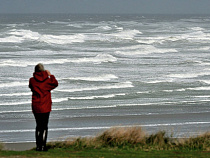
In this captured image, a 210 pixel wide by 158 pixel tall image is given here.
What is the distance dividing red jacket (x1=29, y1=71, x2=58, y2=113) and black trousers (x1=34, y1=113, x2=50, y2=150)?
0.12m

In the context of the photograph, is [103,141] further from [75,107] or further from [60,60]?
[60,60]

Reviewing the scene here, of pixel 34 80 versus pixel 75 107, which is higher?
pixel 34 80

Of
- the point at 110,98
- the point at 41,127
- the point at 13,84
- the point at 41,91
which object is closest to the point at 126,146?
the point at 41,127

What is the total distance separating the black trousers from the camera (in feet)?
26.7

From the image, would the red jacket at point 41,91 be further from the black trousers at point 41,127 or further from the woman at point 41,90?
the black trousers at point 41,127

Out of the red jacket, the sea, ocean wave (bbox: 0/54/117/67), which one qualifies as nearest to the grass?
the sea

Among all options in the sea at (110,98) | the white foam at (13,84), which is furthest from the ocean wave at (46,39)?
the white foam at (13,84)

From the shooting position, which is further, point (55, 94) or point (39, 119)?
point (55, 94)

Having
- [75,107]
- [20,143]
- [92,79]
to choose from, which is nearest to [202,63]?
[92,79]

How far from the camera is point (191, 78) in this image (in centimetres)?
2545

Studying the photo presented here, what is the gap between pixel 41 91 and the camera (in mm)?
8062

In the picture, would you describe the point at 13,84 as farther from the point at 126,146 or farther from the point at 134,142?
the point at 126,146

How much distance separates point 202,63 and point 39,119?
26554 millimetres

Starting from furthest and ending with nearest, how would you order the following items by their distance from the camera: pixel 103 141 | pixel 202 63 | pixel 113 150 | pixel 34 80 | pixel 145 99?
pixel 202 63
pixel 145 99
pixel 103 141
pixel 113 150
pixel 34 80
